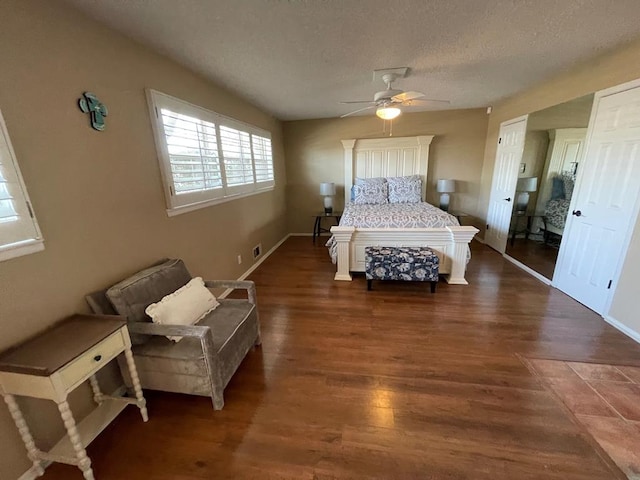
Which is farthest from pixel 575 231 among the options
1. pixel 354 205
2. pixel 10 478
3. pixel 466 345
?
pixel 10 478

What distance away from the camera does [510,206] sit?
13.0 ft

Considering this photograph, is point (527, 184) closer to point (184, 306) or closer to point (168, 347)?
point (184, 306)

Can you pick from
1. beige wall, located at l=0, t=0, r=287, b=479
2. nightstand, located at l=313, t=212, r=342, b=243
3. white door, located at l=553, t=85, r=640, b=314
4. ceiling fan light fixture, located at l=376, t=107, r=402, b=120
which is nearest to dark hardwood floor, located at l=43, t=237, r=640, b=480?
white door, located at l=553, t=85, r=640, b=314

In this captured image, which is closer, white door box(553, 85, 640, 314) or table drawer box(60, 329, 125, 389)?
table drawer box(60, 329, 125, 389)

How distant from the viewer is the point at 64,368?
1085 mm

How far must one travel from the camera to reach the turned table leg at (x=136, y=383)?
1441mm

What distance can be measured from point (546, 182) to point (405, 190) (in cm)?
206

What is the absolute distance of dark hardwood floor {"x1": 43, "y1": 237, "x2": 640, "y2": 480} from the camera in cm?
131

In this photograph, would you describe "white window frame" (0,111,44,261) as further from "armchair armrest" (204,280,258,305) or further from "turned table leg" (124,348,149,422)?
"armchair armrest" (204,280,258,305)

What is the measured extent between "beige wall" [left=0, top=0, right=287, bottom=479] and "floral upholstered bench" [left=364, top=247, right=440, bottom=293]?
206 centimetres

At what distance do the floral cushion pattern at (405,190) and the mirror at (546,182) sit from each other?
147 centimetres

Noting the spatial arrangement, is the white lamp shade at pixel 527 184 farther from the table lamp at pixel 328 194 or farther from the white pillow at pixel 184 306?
the white pillow at pixel 184 306

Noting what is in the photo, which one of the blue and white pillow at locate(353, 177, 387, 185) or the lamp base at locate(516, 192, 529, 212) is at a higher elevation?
the blue and white pillow at locate(353, 177, 387, 185)

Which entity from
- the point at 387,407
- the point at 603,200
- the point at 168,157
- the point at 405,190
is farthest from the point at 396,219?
the point at 168,157
